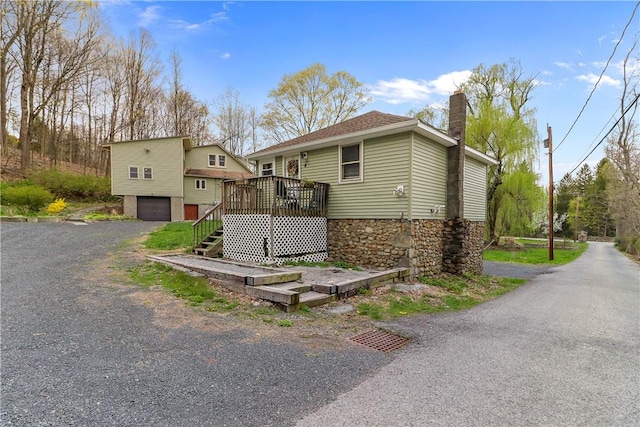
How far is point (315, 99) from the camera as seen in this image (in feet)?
83.6

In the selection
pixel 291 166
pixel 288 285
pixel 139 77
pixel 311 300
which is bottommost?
pixel 311 300

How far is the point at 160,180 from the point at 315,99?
13.2 metres

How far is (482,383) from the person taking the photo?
302 cm

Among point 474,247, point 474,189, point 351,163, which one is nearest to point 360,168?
point 351,163

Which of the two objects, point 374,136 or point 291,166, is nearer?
point 374,136

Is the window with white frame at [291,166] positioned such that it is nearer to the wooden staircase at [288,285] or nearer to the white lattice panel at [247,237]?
the white lattice panel at [247,237]

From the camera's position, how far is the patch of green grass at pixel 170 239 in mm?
11156

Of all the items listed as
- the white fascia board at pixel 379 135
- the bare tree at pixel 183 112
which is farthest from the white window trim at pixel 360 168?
the bare tree at pixel 183 112

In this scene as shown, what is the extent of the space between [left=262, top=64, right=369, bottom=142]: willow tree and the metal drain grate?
2255 cm

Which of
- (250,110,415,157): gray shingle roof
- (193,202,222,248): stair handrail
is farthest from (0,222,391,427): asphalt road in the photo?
(250,110,415,157): gray shingle roof

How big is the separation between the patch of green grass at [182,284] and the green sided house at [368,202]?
6.65ft

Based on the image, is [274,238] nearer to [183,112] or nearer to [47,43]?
[47,43]

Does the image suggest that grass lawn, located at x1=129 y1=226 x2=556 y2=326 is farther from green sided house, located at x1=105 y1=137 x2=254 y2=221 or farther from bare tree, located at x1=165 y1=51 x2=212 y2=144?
bare tree, located at x1=165 y1=51 x2=212 y2=144

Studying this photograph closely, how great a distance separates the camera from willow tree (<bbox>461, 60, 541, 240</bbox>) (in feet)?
60.5
